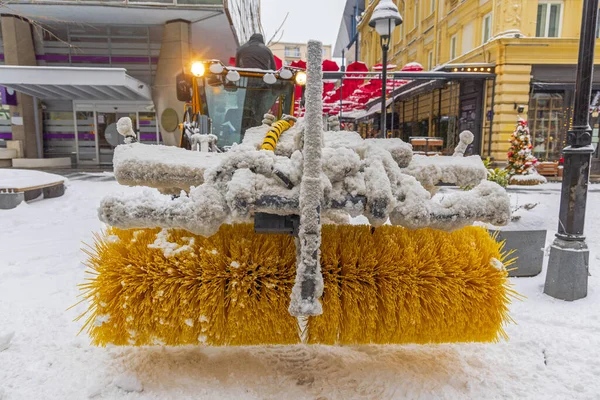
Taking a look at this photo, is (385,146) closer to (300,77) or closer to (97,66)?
(300,77)

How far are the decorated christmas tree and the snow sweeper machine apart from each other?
13405 millimetres

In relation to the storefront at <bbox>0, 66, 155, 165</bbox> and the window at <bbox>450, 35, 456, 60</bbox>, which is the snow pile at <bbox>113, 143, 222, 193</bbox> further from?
the window at <bbox>450, 35, 456, 60</bbox>

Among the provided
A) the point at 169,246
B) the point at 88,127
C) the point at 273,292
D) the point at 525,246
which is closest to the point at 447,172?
the point at 273,292

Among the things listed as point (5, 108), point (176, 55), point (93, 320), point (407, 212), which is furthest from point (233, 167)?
point (5, 108)

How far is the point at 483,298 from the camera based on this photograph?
205 cm

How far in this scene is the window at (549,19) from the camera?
1542cm

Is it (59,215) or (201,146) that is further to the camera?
(59,215)

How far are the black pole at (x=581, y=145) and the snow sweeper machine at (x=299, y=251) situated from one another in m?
2.15

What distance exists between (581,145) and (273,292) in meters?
3.47

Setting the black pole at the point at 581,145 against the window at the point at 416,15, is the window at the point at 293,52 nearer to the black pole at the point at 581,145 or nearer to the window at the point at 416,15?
the window at the point at 416,15

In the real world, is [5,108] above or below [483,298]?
above

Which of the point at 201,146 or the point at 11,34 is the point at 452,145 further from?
the point at 11,34

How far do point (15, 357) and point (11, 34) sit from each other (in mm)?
18442

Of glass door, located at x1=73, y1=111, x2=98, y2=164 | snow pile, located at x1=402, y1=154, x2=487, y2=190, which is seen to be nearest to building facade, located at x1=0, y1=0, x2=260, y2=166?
glass door, located at x1=73, y1=111, x2=98, y2=164
